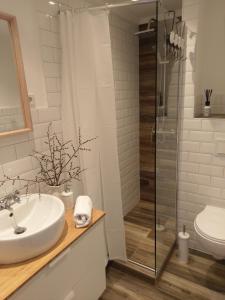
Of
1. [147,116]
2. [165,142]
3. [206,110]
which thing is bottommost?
[165,142]

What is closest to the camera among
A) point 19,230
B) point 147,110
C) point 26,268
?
point 26,268

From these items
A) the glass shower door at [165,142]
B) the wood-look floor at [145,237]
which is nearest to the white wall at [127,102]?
the wood-look floor at [145,237]

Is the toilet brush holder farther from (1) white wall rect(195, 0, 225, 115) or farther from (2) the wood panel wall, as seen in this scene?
(1) white wall rect(195, 0, 225, 115)

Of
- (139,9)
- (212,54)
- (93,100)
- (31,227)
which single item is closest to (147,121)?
(212,54)

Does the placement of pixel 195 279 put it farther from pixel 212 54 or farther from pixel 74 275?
pixel 212 54

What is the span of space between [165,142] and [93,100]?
668 millimetres

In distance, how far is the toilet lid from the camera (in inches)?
62.0

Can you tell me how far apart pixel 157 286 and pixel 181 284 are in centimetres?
20

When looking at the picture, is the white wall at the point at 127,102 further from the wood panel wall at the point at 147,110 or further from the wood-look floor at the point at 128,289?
the wood-look floor at the point at 128,289

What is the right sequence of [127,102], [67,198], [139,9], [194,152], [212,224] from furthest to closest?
1. [127,102]
2. [139,9]
3. [194,152]
4. [212,224]
5. [67,198]

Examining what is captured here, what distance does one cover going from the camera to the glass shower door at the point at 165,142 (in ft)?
5.32

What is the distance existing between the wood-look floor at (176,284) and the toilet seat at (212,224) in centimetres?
54

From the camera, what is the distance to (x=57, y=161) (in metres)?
1.75

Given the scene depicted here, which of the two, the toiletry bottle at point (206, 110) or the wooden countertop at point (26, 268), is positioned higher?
the toiletry bottle at point (206, 110)
